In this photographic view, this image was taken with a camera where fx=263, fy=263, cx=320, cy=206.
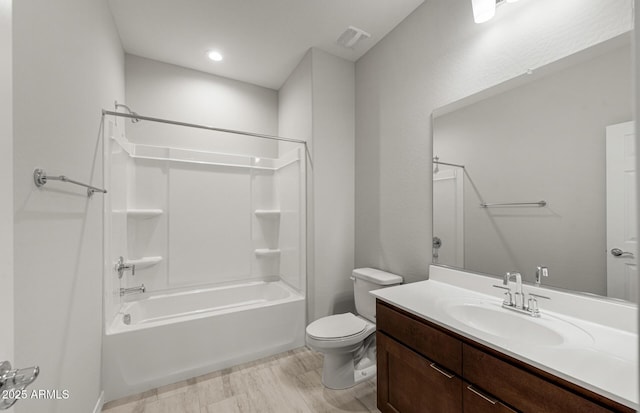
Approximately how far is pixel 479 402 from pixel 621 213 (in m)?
0.94

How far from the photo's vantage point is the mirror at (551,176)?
1.07 meters

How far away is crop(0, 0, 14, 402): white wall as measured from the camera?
0.53 meters

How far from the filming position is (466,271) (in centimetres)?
161

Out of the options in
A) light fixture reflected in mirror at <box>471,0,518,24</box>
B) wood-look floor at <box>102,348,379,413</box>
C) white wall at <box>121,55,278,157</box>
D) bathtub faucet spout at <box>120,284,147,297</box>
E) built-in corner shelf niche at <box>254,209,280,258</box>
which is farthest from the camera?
built-in corner shelf niche at <box>254,209,280,258</box>

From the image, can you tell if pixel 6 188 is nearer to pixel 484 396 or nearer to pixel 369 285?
pixel 484 396

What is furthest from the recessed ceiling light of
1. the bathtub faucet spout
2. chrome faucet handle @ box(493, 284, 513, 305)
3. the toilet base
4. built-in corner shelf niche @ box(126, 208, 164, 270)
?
chrome faucet handle @ box(493, 284, 513, 305)

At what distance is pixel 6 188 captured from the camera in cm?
56

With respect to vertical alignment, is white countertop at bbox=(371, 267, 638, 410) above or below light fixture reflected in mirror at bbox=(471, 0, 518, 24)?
below

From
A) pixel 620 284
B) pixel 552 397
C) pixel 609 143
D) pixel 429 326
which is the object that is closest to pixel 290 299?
pixel 429 326

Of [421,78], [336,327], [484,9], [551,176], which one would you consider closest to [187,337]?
[336,327]

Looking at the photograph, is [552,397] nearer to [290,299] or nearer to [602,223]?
[602,223]

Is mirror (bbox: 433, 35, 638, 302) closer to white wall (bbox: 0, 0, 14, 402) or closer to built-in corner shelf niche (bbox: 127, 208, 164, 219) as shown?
white wall (bbox: 0, 0, 14, 402)

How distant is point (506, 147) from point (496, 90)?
34cm

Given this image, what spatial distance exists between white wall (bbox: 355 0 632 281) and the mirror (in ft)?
0.38
